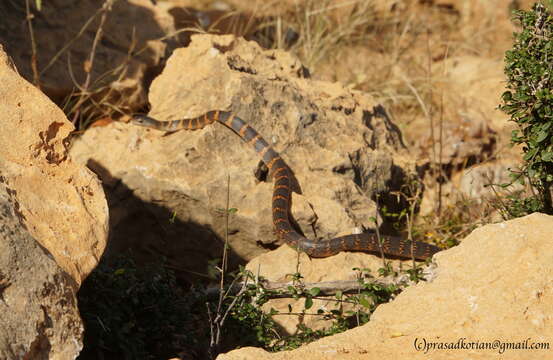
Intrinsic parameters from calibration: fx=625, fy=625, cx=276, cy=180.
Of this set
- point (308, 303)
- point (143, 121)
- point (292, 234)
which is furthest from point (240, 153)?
point (308, 303)

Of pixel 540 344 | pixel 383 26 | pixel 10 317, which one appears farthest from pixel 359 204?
pixel 383 26

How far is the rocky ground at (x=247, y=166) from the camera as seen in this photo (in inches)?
150

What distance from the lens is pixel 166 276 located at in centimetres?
539

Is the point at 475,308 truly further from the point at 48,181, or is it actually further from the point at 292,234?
the point at 48,181

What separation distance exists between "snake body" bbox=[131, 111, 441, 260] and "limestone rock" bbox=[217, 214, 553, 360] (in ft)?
5.04

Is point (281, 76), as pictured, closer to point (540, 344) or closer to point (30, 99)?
Result: point (30, 99)

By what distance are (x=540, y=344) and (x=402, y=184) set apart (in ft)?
12.3

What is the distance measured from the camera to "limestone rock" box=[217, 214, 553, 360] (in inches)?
146

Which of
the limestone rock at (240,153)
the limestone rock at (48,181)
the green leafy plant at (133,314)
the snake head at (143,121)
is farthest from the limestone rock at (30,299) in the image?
the snake head at (143,121)

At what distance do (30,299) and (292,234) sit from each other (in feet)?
9.45

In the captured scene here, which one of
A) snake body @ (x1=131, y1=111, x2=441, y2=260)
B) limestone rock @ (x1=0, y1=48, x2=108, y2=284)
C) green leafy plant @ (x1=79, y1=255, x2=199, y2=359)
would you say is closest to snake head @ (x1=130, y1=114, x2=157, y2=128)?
snake body @ (x1=131, y1=111, x2=441, y2=260)

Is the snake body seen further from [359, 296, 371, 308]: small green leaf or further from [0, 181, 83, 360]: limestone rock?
[0, 181, 83, 360]: limestone rock

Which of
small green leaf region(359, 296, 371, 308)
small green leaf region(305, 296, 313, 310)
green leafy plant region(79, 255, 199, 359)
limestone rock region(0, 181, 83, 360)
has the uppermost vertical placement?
limestone rock region(0, 181, 83, 360)

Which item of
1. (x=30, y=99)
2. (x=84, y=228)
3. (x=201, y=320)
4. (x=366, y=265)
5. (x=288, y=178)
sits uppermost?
(x=30, y=99)
